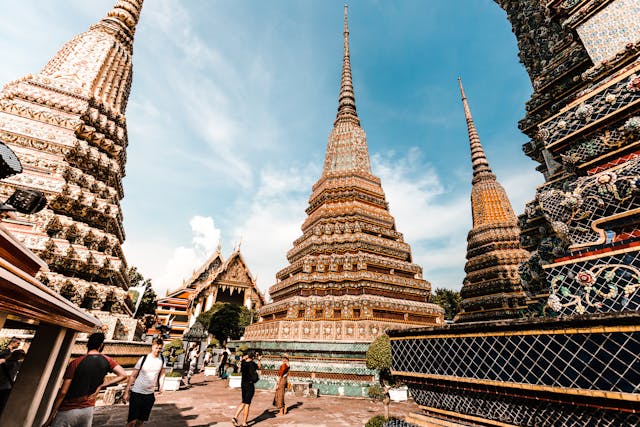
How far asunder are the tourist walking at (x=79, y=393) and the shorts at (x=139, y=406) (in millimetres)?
968

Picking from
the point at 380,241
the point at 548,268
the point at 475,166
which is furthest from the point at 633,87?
the point at 475,166

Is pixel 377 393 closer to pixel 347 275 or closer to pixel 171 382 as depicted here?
pixel 347 275

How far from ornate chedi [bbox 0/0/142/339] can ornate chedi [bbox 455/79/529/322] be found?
1758 cm

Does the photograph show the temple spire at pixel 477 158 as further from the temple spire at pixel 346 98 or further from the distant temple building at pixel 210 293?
the distant temple building at pixel 210 293

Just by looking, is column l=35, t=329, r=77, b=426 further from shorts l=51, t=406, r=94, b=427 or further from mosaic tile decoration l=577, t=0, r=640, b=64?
mosaic tile decoration l=577, t=0, r=640, b=64

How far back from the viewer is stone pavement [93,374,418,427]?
6359 mm

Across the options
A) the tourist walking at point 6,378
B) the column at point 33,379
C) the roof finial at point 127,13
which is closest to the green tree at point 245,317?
the roof finial at point 127,13

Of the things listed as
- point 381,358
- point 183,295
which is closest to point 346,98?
point 381,358

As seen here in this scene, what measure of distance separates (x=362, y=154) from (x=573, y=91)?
16.0m

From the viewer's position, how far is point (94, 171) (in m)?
14.0

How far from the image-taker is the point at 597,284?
195 cm

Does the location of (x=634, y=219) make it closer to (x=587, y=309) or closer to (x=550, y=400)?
(x=587, y=309)

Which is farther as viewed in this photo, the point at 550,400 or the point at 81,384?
the point at 81,384

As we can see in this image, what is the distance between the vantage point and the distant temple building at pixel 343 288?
11344 millimetres
